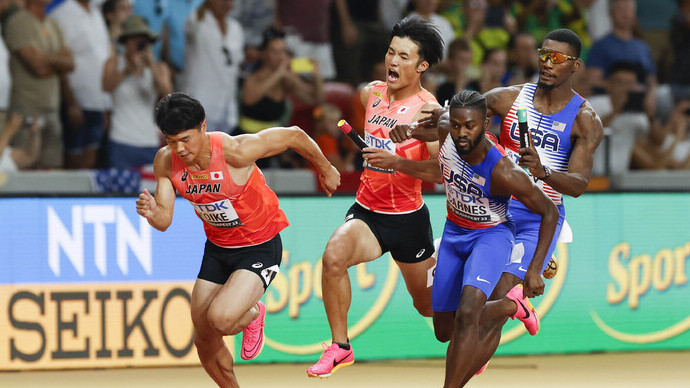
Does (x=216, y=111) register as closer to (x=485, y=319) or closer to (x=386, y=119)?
(x=386, y=119)

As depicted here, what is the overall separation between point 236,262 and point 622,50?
8453mm

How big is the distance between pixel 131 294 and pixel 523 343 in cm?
424

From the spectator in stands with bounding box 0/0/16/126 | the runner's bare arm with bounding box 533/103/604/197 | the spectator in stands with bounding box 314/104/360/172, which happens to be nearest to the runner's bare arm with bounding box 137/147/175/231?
the runner's bare arm with bounding box 533/103/604/197

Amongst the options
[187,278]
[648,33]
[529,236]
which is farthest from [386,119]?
[648,33]

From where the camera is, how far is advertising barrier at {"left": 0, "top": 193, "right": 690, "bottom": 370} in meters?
11.0

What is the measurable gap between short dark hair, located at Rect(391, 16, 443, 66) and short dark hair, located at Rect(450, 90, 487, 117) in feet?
3.32

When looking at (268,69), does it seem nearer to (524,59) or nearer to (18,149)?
(18,149)

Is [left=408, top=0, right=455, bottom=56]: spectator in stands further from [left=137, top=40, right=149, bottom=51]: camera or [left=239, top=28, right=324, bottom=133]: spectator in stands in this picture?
[left=137, top=40, right=149, bottom=51]: camera

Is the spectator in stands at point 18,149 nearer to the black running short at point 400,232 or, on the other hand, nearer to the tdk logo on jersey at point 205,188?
the tdk logo on jersey at point 205,188

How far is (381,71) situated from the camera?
1288 cm

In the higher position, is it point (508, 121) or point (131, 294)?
point (508, 121)

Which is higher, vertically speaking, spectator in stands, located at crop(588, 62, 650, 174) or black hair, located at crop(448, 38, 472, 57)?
black hair, located at crop(448, 38, 472, 57)

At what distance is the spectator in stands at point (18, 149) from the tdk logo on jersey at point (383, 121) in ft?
15.2

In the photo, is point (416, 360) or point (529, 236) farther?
point (416, 360)
